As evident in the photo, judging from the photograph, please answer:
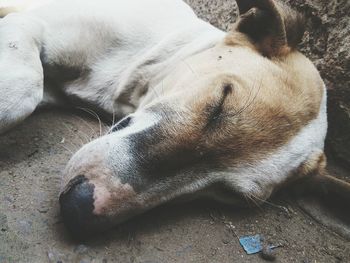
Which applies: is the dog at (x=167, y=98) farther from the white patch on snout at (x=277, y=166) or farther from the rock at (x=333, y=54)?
the rock at (x=333, y=54)

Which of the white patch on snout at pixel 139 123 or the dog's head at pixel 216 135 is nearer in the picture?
the dog's head at pixel 216 135

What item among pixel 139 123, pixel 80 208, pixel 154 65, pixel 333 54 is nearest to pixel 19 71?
pixel 139 123

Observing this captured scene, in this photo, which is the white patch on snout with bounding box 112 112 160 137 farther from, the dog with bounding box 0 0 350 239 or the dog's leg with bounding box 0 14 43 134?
the dog's leg with bounding box 0 14 43 134

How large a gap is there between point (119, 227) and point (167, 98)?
745 mm

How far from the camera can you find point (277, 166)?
2.58 m

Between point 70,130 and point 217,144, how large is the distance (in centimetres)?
Result: 116

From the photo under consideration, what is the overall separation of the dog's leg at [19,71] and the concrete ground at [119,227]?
25 cm

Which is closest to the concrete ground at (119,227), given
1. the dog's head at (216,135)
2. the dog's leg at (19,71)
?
the dog's head at (216,135)

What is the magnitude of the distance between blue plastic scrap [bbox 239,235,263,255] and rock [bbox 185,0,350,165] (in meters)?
1.31

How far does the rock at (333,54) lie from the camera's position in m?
3.42

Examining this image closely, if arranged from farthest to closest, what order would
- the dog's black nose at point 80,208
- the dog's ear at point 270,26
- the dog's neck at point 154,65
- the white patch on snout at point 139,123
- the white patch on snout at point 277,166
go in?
the dog's neck at point 154,65 → the dog's ear at point 270,26 → the white patch on snout at point 277,166 → the white patch on snout at point 139,123 → the dog's black nose at point 80,208

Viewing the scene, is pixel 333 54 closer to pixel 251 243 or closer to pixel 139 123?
pixel 251 243

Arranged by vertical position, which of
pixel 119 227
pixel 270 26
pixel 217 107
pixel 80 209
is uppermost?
pixel 270 26

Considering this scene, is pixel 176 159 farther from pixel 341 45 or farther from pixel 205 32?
pixel 341 45
